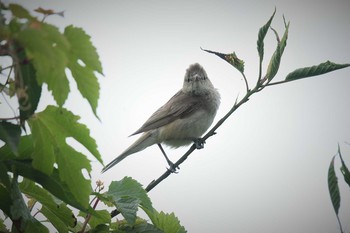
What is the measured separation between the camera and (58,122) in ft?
5.27

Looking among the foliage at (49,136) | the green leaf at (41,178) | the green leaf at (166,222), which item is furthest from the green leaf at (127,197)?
the green leaf at (41,178)

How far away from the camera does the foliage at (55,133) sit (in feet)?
3.80

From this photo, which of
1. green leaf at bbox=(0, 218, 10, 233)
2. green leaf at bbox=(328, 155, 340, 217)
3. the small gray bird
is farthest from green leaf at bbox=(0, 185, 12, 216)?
the small gray bird

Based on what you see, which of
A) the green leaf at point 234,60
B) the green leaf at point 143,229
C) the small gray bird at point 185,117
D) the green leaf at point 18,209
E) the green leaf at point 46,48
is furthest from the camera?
the small gray bird at point 185,117

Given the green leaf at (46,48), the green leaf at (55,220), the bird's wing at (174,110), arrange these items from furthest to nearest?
the bird's wing at (174,110) < the green leaf at (55,220) < the green leaf at (46,48)

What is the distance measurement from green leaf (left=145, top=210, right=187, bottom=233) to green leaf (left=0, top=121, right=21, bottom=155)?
46.3 inches

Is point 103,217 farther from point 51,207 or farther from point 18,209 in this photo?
point 18,209

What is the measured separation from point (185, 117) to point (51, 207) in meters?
4.76

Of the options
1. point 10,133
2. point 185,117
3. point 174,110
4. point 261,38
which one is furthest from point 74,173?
point 174,110

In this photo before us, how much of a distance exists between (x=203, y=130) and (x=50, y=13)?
533cm

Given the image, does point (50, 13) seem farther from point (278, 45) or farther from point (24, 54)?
point (278, 45)

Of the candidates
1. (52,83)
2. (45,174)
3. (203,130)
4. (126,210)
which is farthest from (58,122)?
(203,130)

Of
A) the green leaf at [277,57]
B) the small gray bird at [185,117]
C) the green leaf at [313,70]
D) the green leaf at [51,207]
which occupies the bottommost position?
the green leaf at [51,207]

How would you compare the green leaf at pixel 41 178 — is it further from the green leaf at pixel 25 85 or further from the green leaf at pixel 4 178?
the green leaf at pixel 25 85
